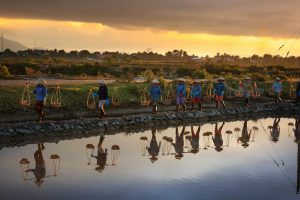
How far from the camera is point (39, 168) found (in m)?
13.8

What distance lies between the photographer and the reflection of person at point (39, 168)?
12.6 metres

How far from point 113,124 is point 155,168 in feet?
23.0

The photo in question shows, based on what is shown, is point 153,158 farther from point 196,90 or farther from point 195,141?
point 196,90

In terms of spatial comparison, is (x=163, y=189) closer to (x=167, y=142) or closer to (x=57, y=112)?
(x=167, y=142)

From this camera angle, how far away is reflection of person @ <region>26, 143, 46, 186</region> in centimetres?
1261

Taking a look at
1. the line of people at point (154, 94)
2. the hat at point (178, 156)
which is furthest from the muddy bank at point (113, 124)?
the hat at point (178, 156)

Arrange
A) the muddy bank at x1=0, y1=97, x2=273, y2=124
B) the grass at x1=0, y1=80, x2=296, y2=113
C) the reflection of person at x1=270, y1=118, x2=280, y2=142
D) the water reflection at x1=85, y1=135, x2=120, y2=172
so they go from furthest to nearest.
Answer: the grass at x1=0, y1=80, x2=296, y2=113, the muddy bank at x1=0, y1=97, x2=273, y2=124, the reflection of person at x1=270, y1=118, x2=280, y2=142, the water reflection at x1=85, y1=135, x2=120, y2=172

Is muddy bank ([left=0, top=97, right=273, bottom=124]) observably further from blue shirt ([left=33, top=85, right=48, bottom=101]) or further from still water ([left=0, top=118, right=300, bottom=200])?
still water ([left=0, top=118, right=300, bottom=200])

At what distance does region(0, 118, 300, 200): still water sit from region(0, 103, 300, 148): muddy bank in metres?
1.00

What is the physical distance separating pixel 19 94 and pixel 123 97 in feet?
20.2

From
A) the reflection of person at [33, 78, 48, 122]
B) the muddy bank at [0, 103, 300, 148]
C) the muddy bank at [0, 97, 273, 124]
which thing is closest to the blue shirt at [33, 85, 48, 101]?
the reflection of person at [33, 78, 48, 122]

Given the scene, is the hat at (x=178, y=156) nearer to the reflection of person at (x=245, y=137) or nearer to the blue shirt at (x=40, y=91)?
the reflection of person at (x=245, y=137)

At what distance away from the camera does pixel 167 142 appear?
1872 centimetres

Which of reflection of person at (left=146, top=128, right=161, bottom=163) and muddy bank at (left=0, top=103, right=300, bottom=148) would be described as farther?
muddy bank at (left=0, top=103, right=300, bottom=148)
